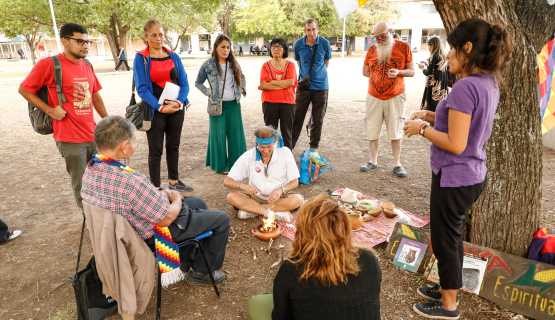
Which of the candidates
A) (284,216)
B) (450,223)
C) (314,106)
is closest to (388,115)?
(314,106)

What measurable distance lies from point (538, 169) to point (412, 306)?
4.78ft

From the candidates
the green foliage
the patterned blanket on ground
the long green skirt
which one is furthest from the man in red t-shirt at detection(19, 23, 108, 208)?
the green foliage

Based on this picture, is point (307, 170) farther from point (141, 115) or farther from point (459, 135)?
point (459, 135)

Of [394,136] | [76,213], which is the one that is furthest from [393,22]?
[76,213]

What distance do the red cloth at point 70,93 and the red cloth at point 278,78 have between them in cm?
248

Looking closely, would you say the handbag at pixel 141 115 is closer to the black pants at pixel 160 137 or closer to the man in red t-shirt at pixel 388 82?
the black pants at pixel 160 137

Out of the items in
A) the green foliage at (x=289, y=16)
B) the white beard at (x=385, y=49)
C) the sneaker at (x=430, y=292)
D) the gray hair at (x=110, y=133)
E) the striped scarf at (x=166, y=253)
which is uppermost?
the green foliage at (x=289, y=16)

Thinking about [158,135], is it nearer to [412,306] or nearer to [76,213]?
[76,213]

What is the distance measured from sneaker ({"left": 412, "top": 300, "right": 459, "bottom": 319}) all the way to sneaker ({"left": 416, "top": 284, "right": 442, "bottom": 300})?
0.15 m

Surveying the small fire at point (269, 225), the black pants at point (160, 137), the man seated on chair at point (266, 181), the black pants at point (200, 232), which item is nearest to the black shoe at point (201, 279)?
the black pants at point (200, 232)

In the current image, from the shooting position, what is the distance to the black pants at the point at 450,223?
7.25 feet

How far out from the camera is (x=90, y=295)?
237 centimetres

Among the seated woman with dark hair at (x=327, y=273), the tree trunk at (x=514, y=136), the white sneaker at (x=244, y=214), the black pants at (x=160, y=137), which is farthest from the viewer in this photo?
the black pants at (x=160, y=137)

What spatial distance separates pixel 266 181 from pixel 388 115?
222cm
